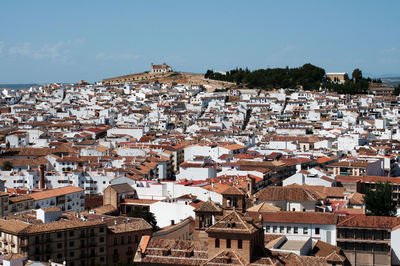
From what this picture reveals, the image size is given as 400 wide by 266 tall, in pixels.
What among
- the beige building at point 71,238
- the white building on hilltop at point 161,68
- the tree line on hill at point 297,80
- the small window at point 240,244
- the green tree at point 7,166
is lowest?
the beige building at point 71,238

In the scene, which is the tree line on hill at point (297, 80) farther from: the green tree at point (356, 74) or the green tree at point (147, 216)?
the green tree at point (147, 216)

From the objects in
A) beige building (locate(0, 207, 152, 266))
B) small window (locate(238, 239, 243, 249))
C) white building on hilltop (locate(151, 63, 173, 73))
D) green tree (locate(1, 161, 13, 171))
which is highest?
white building on hilltop (locate(151, 63, 173, 73))

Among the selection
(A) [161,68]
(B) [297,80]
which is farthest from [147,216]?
(A) [161,68]

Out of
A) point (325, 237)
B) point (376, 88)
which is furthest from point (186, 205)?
point (376, 88)

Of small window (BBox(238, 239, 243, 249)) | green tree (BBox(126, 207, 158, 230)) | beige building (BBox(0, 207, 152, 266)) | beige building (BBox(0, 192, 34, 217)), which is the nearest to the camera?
small window (BBox(238, 239, 243, 249))

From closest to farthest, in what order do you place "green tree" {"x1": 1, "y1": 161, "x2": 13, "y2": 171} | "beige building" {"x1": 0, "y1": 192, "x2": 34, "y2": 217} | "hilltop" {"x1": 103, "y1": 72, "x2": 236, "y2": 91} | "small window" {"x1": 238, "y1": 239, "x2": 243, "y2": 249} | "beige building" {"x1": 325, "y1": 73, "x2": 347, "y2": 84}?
"small window" {"x1": 238, "y1": 239, "x2": 243, "y2": 249} → "beige building" {"x1": 0, "y1": 192, "x2": 34, "y2": 217} → "green tree" {"x1": 1, "y1": 161, "x2": 13, "y2": 171} → "beige building" {"x1": 325, "y1": 73, "x2": 347, "y2": 84} → "hilltop" {"x1": 103, "y1": 72, "x2": 236, "y2": 91}

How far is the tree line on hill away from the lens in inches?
4291

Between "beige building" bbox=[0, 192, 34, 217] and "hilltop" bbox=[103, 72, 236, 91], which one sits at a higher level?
"hilltop" bbox=[103, 72, 236, 91]

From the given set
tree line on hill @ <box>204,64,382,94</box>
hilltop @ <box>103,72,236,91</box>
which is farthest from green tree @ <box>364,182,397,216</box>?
hilltop @ <box>103,72,236,91</box>

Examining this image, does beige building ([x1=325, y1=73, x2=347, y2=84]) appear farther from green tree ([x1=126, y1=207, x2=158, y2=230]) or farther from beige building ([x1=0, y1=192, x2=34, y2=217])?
beige building ([x1=0, y1=192, x2=34, y2=217])

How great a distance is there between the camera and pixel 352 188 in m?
47.4

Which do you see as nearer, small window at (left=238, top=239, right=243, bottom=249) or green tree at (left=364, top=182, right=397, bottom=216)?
small window at (left=238, top=239, right=243, bottom=249)

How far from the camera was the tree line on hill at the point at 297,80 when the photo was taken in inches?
4291

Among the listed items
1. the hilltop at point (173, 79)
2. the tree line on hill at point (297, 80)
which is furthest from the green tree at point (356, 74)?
the hilltop at point (173, 79)
